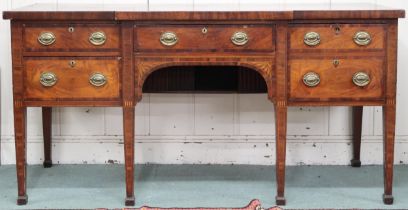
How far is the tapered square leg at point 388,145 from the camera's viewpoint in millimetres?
3246

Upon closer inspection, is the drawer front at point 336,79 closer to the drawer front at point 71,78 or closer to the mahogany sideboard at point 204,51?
the mahogany sideboard at point 204,51

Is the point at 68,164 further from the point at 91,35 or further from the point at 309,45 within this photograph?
the point at 309,45

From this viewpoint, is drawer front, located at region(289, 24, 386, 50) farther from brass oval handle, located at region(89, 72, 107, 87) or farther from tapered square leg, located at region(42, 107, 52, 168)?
tapered square leg, located at region(42, 107, 52, 168)

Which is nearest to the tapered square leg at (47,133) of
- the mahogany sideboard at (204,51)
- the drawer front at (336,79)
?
the mahogany sideboard at (204,51)

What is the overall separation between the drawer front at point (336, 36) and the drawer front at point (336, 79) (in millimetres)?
62

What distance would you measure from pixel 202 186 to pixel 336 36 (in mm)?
941

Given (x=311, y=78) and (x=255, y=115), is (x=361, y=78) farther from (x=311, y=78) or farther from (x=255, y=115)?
(x=255, y=115)

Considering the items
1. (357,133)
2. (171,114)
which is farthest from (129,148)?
(357,133)

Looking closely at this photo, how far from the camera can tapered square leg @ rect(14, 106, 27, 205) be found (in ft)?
10.7

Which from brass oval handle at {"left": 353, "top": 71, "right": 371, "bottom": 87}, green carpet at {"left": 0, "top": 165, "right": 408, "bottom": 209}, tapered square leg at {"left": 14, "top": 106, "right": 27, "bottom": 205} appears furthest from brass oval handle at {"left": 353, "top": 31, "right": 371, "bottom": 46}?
tapered square leg at {"left": 14, "top": 106, "right": 27, "bottom": 205}

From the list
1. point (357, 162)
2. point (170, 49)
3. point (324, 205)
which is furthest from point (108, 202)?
point (357, 162)

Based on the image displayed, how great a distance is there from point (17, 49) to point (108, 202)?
29.6 inches

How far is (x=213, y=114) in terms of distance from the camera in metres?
3.96

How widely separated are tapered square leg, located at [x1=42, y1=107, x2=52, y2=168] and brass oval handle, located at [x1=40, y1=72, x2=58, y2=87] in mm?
685
